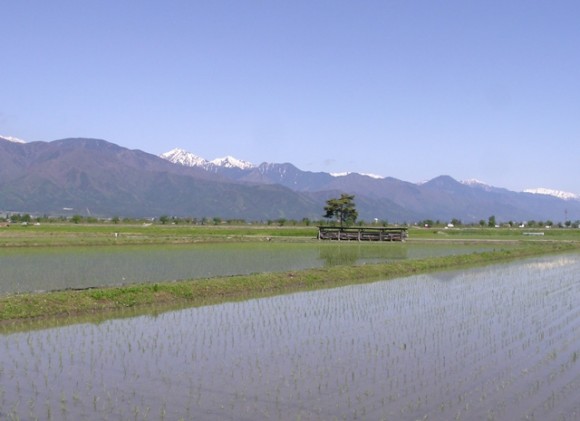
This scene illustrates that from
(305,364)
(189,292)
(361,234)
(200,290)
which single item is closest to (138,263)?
(200,290)

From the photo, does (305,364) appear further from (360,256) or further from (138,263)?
(360,256)

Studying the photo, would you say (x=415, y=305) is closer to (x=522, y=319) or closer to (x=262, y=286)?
(x=522, y=319)

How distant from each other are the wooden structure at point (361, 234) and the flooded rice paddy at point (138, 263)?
10.4m

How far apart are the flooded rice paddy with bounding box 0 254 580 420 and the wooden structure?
3252cm

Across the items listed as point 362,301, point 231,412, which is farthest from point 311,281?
point 231,412

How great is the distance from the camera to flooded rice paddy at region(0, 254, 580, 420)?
Result: 7.52 metres

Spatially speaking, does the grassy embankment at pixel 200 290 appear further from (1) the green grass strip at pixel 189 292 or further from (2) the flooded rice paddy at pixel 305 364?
(2) the flooded rice paddy at pixel 305 364

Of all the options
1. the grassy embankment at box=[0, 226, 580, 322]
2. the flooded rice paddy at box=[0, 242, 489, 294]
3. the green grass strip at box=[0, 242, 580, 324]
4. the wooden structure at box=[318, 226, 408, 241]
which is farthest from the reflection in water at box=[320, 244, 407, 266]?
the wooden structure at box=[318, 226, 408, 241]

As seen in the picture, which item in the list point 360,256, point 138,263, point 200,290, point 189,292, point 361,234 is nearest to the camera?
point 189,292

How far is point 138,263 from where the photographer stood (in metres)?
25.4

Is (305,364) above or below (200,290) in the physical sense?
below

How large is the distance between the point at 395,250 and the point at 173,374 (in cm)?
3091

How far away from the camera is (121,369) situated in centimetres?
927

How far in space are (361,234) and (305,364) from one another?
40586 millimetres
